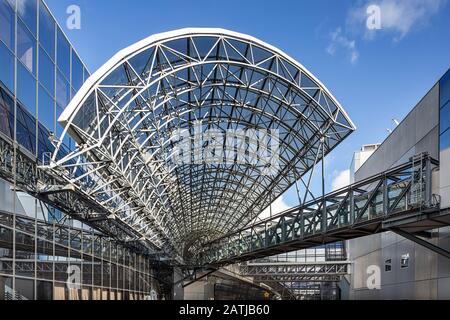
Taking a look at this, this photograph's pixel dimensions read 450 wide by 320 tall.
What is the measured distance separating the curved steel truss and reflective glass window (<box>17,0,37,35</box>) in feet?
9.63

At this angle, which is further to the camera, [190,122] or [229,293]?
[229,293]

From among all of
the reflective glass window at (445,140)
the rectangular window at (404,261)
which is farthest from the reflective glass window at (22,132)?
the rectangular window at (404,261)

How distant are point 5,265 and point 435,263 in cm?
1688

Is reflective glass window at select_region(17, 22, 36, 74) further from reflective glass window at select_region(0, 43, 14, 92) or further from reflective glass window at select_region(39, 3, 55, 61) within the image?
reflective glass window at select_region(39, 3, 55, 61)

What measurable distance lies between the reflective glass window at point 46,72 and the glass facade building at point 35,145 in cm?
4

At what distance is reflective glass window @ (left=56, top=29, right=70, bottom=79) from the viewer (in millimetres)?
19688

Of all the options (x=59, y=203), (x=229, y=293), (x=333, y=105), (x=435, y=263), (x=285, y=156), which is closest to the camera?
(x=59, y=203)

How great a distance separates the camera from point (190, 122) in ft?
111

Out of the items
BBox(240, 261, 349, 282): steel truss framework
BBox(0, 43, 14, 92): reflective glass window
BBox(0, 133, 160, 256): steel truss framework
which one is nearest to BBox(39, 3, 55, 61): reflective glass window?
BBox(0, 43, 14, 92): reflective glass window

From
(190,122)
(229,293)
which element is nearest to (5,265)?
(190,122)

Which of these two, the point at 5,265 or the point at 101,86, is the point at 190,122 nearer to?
the point at 101,86

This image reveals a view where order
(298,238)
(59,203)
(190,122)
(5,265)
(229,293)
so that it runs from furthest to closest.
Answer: (229,293) → (190,122) → (298,238) → (59,203) → (5,265)

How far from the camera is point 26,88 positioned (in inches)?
607

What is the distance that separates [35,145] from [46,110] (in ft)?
7.32
